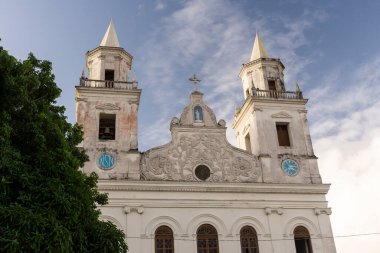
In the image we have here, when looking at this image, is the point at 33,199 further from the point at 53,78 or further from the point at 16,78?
the point at 53,78

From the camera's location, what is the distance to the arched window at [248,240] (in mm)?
18500

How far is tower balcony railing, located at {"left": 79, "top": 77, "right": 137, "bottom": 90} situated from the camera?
21.2m

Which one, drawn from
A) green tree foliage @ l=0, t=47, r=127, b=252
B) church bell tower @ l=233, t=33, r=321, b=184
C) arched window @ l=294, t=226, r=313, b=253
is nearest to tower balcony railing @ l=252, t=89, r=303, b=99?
church bell tower @ l=233, t=33, r=321, b=184

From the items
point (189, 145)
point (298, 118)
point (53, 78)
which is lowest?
point (53, 78)

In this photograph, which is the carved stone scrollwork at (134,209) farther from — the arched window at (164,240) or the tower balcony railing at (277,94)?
the tower balcony railing at (277,94)

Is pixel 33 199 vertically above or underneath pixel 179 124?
underneath

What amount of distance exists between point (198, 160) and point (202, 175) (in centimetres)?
73

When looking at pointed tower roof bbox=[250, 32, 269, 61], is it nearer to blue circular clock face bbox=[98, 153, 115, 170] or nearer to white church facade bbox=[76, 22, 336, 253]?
white church facade bbox=[76, 22, 336, 253]

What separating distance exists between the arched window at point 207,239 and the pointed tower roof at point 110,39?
Result: 10.8 m

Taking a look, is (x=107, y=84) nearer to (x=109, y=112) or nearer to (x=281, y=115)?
(x=109, y=112)

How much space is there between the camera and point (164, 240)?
711 inches

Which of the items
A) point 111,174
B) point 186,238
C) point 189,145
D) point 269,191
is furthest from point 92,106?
point 269,191

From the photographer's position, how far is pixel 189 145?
20250 mm

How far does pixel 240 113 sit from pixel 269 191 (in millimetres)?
5775
